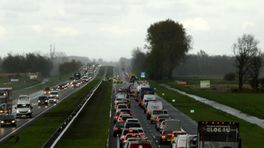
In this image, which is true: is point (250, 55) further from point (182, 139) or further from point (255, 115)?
point (182, 139)

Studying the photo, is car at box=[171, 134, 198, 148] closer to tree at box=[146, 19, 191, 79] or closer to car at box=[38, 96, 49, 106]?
car at box=[38, 96, 49, 106]

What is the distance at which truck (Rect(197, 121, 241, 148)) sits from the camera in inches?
1057

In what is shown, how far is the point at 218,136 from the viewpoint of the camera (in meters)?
26.9

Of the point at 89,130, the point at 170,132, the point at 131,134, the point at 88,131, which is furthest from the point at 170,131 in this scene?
the point at 89,130

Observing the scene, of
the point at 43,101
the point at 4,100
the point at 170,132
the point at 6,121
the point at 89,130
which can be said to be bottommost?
the point at 89,130

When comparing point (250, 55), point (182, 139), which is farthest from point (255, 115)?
point (250, 55)

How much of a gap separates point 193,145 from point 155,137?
20.4 m

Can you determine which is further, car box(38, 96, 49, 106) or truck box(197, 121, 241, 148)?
car box(38, 96, 49, 106)

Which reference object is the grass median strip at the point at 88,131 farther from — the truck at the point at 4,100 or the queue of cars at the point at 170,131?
the truck at the point at 4,100

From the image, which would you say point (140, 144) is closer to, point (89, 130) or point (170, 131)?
point (170, 131)

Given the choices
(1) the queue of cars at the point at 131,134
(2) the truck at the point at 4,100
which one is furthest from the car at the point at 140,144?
(2) the truck at the point at 4,100

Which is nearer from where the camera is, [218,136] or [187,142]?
[218,136]

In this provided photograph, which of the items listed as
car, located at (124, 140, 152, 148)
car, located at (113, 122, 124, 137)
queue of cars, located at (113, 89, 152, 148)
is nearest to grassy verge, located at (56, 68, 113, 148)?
car, located at (113, 122, 124, 137)

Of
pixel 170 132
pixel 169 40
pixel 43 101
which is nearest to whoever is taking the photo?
pixel 170 132
